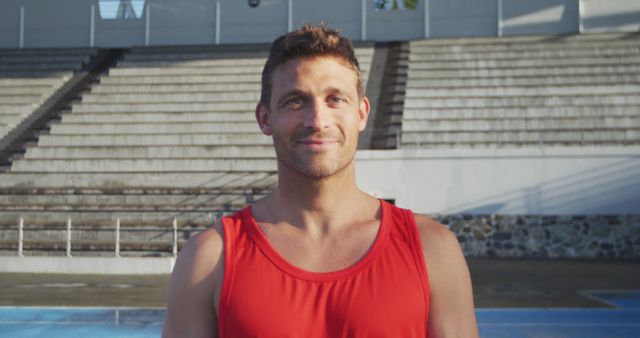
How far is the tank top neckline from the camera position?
1.47 metres

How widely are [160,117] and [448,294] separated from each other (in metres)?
13.6

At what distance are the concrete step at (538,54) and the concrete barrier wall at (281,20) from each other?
1.75 meters

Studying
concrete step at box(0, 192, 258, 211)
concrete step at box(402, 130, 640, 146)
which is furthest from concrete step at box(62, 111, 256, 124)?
concrete step at box(402, 130, 640, 146)

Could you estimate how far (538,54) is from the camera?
16031 mm

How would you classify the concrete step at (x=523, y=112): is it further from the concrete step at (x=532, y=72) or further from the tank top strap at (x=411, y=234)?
the tank top strap at (x=411, y=234)

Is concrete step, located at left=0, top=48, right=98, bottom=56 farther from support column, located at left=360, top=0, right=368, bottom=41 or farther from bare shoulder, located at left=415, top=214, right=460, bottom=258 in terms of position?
bare shoulder, located at left=415, top=214, right=460, bottom=258

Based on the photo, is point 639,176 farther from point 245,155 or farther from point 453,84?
point 245,155

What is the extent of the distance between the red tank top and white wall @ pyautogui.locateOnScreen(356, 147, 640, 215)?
34.4 feet

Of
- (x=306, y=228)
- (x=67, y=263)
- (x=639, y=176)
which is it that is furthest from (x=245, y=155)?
(x=306, y=228)

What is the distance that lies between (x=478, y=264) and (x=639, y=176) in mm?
3507

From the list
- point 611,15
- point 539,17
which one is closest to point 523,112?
point 539,17

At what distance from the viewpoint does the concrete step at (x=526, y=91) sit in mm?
13734

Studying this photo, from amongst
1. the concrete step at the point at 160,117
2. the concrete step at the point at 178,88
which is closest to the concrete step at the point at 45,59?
the concrete step at the point at 178,88

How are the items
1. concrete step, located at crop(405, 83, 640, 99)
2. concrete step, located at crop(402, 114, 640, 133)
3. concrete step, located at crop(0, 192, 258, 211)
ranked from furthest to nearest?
concrete step, located at crop(405, 83, 640, 99)
concrete step, located at crop(402, 114, 640, 133)
concrete step, located at crop(0, 192, 258, 211)
